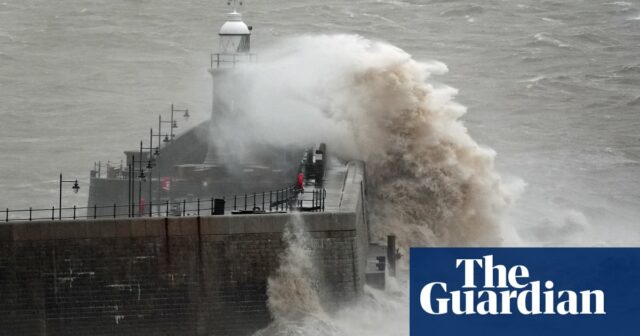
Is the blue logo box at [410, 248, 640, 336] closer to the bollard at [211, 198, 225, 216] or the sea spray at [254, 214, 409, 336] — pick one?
the sea spray at [254, 214, 409, 336]

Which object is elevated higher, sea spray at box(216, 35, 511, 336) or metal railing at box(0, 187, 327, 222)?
sea spray at box(216, 35, 511, 336)

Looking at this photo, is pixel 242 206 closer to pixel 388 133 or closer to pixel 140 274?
pixel 140 274

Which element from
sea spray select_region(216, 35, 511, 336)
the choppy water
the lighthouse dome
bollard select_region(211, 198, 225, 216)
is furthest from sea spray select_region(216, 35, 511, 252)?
bollard select_region(211, 198, 225, 216)

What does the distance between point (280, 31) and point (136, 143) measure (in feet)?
40.4

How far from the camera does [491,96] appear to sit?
5916cm

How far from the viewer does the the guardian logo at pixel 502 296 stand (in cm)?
1519

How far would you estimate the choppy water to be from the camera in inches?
1950

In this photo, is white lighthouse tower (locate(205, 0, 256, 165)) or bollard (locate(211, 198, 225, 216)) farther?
white lighthouse tower (locate(205, 0, 256, 165))

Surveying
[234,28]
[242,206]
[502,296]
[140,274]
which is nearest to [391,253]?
[242,206]

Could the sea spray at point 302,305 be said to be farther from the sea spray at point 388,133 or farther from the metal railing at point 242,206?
the sea spray at point 388,133

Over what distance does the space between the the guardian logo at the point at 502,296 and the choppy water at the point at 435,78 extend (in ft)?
89.7

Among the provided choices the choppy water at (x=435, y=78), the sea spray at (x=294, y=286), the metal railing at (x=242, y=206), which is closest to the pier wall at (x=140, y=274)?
the sea spray at (x=294, y=286)

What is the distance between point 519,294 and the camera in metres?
15.2

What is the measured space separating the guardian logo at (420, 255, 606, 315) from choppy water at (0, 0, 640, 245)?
27335mm
